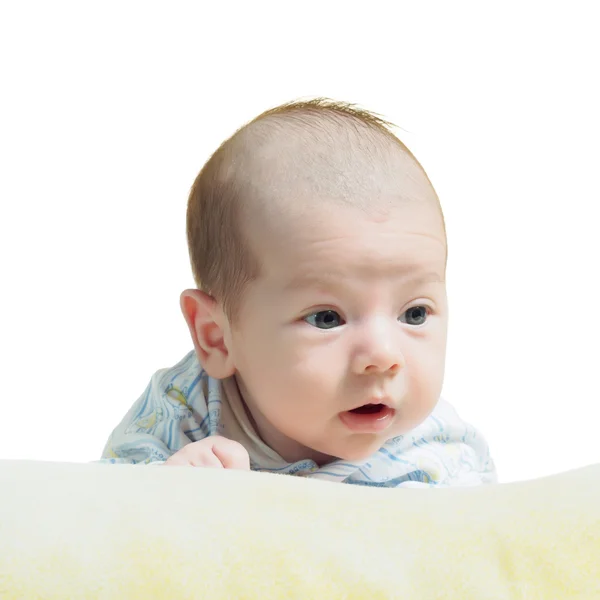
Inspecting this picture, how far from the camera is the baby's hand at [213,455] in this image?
6.47ft

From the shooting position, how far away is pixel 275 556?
53.1 inches

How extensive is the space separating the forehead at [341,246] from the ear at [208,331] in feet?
0.60

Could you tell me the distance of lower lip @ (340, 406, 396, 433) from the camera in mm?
1950

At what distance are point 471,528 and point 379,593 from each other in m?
0.16

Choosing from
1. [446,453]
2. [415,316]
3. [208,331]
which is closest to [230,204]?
[208,331]

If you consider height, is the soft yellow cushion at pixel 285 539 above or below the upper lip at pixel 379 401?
below

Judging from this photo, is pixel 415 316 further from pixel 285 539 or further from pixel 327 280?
pixel 285 539

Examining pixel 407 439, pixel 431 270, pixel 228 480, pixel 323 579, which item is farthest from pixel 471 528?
pixel 407 439

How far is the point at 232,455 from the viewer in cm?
198

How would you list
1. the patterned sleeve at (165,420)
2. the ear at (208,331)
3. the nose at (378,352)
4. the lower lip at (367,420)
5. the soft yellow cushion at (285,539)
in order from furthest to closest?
the patterned sleeve at (165,420), the ear at (208,331), the lower lip at (367,420), the nose at (378,352), the soft yellow cushion at (285,539)

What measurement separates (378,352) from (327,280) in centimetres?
15

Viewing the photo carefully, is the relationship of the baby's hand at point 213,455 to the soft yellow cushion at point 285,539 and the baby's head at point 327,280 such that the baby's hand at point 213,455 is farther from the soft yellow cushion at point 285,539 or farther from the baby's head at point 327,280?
the soft yellow cushion at point 285,539

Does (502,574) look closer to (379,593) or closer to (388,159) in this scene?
(379,593)

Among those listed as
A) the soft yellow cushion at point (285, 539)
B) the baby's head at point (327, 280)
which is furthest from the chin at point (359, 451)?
the soft yellow cushion at point (285, 539)
